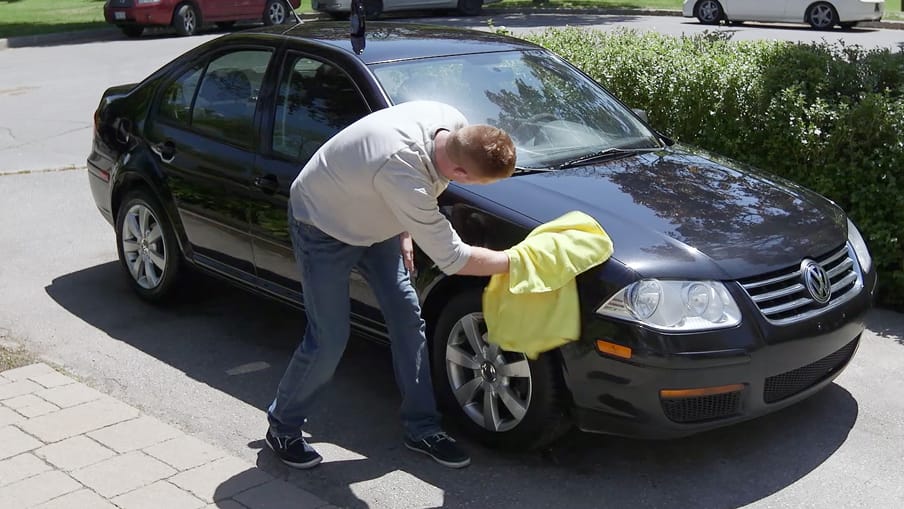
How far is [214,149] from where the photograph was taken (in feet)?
19.1

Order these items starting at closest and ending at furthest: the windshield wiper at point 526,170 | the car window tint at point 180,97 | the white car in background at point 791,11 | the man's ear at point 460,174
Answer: the man's ear at point 460,174 < the windshield wiper at point 526,170 < the car window tint at point 180,97 < the white car in background at point 791,11

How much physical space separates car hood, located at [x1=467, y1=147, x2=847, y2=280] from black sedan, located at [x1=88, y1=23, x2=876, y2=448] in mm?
11

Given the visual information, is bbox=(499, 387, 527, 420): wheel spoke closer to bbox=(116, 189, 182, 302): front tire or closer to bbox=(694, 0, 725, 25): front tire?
bbox=(116, 189, 182, 302): front tire

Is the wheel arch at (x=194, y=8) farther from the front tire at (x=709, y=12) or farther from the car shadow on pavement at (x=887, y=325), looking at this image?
the car shadow on pavement at (x=887, y=325)

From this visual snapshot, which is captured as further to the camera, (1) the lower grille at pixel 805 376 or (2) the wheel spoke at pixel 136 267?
(2) the wheel spoke at pixel 136 267

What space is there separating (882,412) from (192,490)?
3.10 m

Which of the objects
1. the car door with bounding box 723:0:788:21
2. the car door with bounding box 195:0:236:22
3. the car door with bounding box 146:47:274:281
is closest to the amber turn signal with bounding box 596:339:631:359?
the car door with bounding box 146:47:274:281

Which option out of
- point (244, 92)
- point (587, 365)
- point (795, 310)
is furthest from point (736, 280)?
point (244, 92)

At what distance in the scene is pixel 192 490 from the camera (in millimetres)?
4234

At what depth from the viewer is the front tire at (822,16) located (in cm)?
2259

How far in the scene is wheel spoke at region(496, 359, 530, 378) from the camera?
4422mm

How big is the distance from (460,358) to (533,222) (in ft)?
2.18

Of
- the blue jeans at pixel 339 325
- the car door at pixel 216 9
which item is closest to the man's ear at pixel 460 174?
the blue jeans at pixel 339 325

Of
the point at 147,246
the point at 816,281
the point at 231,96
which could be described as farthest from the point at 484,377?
the point at 147,246
